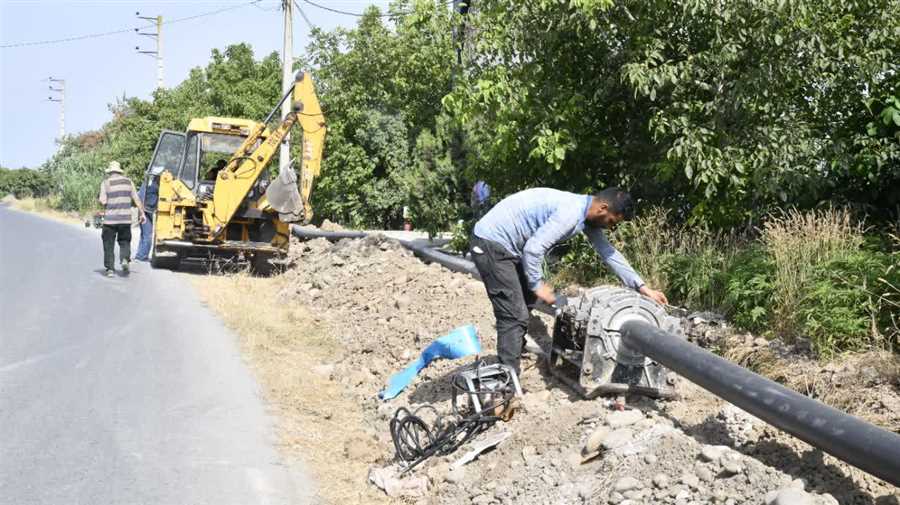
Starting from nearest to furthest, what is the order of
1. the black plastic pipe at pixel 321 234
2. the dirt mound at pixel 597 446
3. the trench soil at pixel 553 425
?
the dirt mound at pixel 597 446, the trench soil at pixel 553 425, the black plastic pipe at pixel 321 234

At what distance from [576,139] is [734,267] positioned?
9.86 feet

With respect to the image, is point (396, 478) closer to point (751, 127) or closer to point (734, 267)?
point (734, 267)

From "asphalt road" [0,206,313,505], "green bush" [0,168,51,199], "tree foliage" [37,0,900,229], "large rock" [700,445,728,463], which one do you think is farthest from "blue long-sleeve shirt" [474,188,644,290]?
"green bush" [0,168,51,199]

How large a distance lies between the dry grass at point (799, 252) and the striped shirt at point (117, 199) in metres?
10.8

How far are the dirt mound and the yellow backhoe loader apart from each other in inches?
298

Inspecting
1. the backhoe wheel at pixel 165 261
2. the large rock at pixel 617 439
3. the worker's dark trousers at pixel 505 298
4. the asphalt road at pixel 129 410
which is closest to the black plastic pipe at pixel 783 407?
the large rock at pixel 617 439

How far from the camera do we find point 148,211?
1909 cm

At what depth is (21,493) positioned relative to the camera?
17.7 ft

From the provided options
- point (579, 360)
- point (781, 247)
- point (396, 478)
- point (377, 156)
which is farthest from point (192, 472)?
point (377, 156)

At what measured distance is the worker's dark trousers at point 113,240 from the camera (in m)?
15.6

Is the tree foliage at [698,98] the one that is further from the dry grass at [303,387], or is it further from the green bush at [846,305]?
the dry grass at [303,387]

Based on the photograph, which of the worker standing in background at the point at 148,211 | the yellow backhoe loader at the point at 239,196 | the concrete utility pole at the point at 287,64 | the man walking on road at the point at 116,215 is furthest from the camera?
the concrete utility pole at the point at 287,64

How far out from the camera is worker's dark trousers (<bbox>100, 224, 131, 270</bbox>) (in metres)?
15.6

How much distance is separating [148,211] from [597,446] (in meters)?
15.5
